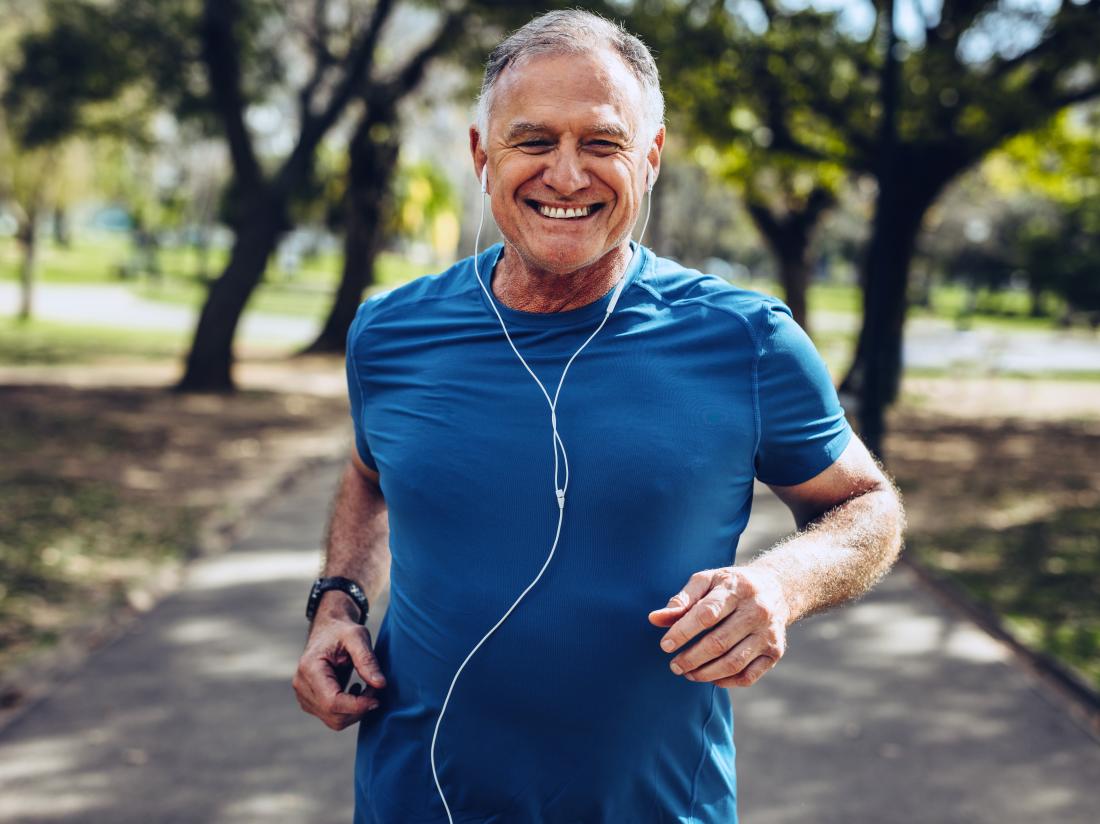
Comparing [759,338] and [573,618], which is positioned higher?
[759,338]

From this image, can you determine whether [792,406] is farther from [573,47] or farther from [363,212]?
[363,212]

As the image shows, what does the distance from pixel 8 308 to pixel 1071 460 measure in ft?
91.0

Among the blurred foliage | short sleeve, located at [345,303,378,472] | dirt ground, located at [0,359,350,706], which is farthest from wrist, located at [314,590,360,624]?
the blurred foliage

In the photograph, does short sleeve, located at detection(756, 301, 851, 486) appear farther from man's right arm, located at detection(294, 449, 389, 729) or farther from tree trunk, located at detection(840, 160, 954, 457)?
tree trunk, located at detection(840, 160, 954, 457)

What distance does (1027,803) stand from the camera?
4.63 metres

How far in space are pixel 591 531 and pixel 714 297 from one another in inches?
18.5

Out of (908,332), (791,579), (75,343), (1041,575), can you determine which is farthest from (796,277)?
(791,579)

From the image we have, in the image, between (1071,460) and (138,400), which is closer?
(1071,460)

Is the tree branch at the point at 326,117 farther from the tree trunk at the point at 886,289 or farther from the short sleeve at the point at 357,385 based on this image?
the short sleeve at the point at 357,385

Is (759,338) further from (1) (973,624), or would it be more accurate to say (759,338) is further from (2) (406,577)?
(1) (973,624)

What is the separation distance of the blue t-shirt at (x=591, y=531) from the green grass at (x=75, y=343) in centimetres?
1929

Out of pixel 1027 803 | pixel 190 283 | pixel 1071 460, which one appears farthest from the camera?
pixel 190 283

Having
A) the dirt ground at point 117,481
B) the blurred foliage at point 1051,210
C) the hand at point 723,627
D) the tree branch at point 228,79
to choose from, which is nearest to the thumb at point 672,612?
the hand at point 723,627

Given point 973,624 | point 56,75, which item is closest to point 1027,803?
point 973,624
